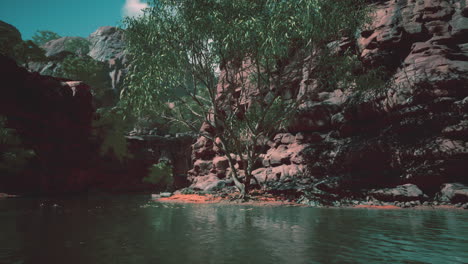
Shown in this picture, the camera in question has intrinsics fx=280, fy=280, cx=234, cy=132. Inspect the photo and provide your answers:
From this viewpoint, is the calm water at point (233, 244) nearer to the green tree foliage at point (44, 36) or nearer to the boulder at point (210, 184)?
the boulder at point (210, 184)

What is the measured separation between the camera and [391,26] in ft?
67.7

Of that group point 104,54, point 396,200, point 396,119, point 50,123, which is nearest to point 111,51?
point 104,54

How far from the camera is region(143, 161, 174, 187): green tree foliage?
125 ft

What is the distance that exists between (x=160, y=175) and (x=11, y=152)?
1751 cm

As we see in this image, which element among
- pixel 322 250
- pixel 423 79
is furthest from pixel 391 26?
pixel 322 250

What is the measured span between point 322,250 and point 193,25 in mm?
14370

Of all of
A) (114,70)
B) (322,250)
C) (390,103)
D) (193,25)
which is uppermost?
(114,70)

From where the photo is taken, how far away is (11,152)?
23.3 meters

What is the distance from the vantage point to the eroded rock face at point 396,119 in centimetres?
1503

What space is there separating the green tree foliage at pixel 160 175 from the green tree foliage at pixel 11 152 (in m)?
15.4

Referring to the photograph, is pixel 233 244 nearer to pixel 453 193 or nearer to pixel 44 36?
pixel 453 193

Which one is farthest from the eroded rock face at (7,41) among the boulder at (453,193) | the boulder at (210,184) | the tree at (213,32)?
the boulder at (453,193)

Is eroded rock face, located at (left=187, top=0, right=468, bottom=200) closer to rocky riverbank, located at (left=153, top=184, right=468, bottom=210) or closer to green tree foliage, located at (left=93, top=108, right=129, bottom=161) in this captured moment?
rocky riverbank, located at (left=153, top=184, right=468, bottom=210)

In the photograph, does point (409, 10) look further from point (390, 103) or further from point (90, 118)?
point (90, 118)
